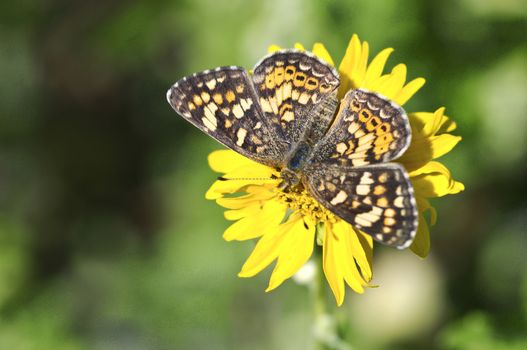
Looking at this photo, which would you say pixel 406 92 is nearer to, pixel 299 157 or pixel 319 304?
pixel 299 157

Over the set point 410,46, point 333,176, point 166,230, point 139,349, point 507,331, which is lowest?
point 139,349

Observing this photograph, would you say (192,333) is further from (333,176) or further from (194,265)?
(333,176)

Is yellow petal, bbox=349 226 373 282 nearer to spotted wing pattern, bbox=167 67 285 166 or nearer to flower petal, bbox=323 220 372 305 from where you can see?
flower petal, bbox=323 220 372 305

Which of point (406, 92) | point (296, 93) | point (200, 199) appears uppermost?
point (406, 92)

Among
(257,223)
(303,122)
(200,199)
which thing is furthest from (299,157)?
(200,199)

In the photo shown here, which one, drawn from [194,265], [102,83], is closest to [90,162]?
[102,83]

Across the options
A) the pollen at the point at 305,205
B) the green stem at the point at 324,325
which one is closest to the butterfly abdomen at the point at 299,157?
the pollen at the point at 305,205

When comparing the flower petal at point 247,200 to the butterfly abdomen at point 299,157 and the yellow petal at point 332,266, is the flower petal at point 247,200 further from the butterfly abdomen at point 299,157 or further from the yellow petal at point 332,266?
the yellow petal at point 332,266
